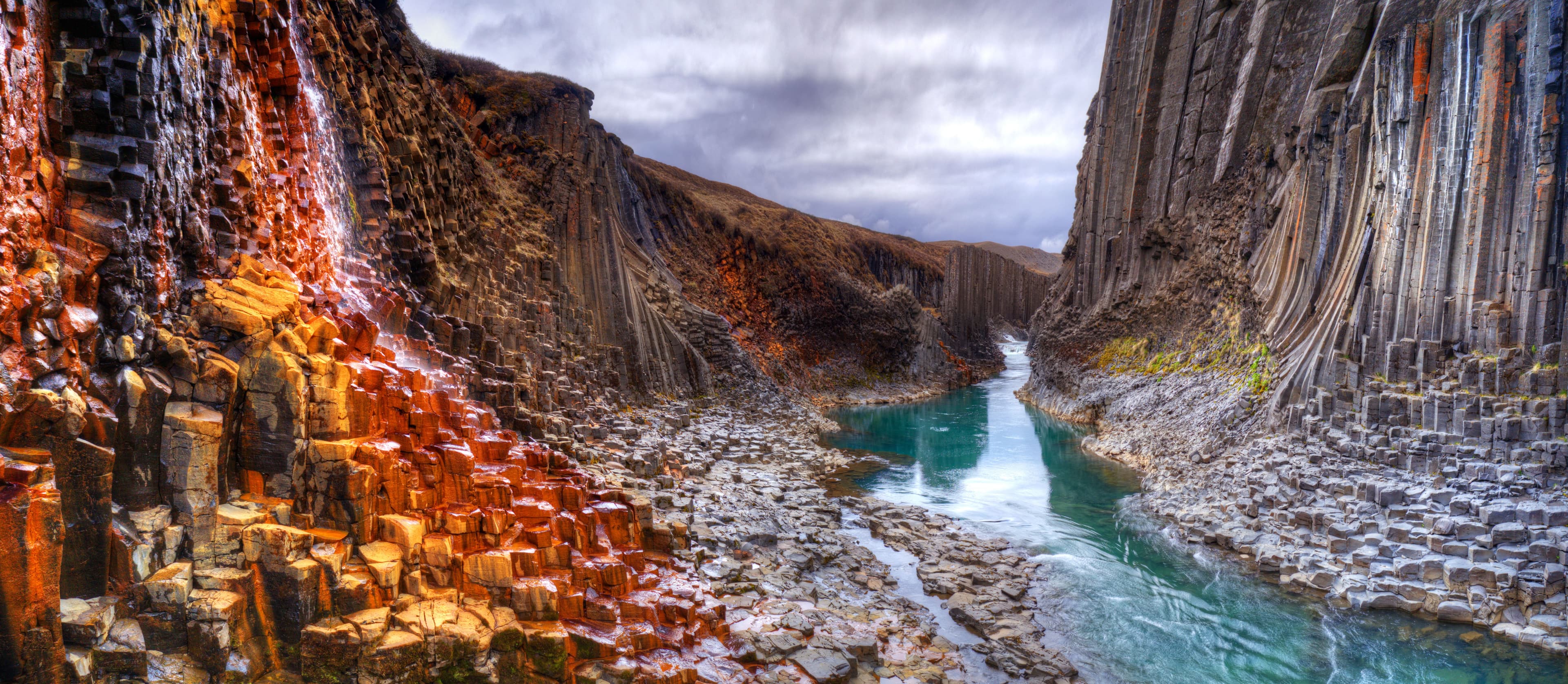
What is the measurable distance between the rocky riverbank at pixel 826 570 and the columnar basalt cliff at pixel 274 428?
131 millimetres

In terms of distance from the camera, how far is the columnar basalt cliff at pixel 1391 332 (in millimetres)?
11516

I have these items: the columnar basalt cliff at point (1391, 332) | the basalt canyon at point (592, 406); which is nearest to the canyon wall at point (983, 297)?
the basalt canyon at point (592, 406)

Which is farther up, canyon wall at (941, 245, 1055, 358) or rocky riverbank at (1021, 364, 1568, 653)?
canyon wall at (941, 245, 1055, 358)

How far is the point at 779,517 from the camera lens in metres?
14.9

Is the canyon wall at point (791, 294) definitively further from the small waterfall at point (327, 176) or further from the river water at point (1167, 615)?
the small waterfall at point (327, 176)

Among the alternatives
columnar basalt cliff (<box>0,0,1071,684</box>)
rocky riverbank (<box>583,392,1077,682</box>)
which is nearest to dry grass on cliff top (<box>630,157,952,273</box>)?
rocky riverbank (<box>583,392,1077,682</box>)

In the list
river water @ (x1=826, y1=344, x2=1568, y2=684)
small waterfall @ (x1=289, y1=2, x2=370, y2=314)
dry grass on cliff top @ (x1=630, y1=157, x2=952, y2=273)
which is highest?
dry grass on cliff top @ (x1=630, y1=157, x2=952, y2=273)

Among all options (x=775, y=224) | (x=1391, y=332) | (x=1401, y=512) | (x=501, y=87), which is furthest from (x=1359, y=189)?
(x=775, y=224)

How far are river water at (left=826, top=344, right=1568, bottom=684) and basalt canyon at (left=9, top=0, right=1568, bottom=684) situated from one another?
15 cm

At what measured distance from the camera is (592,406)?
20.2 metres

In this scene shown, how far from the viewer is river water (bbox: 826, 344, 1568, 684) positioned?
997cm

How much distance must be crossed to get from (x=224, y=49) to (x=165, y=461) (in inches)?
209

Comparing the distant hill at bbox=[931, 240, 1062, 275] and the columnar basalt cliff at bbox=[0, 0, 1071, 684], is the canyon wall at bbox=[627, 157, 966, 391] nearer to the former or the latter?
the columnar basalt cliff at bbox=[0, 0, 1071, 684]

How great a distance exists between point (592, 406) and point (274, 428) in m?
13.1
